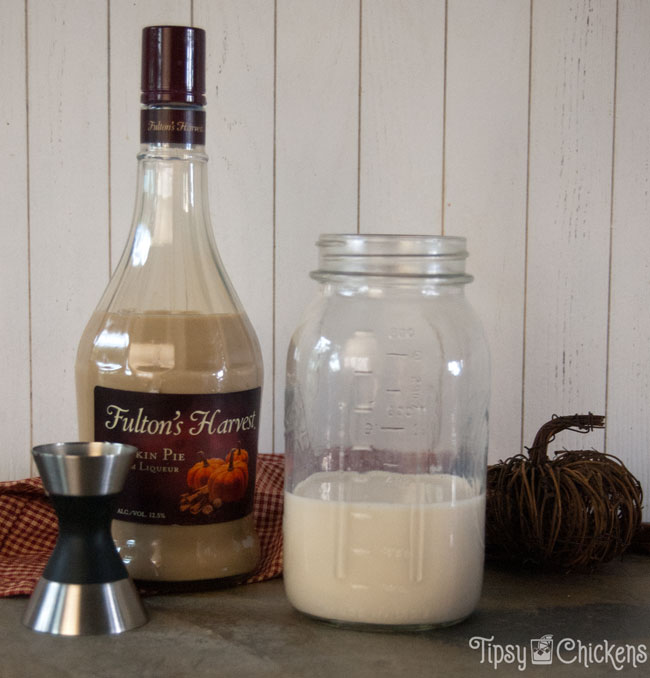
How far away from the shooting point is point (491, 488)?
0.89m

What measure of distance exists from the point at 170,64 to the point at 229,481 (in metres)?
0.37

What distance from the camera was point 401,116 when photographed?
3.65 ft

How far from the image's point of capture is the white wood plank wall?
1.10 m

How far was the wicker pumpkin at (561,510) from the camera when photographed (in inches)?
33.9

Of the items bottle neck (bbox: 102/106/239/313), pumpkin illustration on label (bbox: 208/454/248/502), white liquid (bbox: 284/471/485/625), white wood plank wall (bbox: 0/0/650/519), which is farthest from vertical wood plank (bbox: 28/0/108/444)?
white liquid (bbox: 284/471/485/625)

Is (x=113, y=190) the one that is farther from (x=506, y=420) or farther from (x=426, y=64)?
(x=506, y=420)

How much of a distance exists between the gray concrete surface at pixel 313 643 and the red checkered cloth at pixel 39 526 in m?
0.08

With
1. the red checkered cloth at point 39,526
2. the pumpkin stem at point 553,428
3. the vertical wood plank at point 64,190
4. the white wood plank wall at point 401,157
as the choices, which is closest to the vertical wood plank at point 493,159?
the white wood plank wall at point 401,157

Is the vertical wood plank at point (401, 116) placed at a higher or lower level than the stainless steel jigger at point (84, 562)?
higher

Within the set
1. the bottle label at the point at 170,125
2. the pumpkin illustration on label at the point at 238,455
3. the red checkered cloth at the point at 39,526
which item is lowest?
the red checkered cloth at the point at 39,526

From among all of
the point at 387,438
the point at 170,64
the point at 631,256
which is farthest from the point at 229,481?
the point at 631,256

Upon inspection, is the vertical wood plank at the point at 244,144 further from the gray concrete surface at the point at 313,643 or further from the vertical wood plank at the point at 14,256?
the gray concrete surface at the point at 313,643

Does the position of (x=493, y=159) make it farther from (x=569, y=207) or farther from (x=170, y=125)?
(x=170, y=125)

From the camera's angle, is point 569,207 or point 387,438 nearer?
point 387,438
